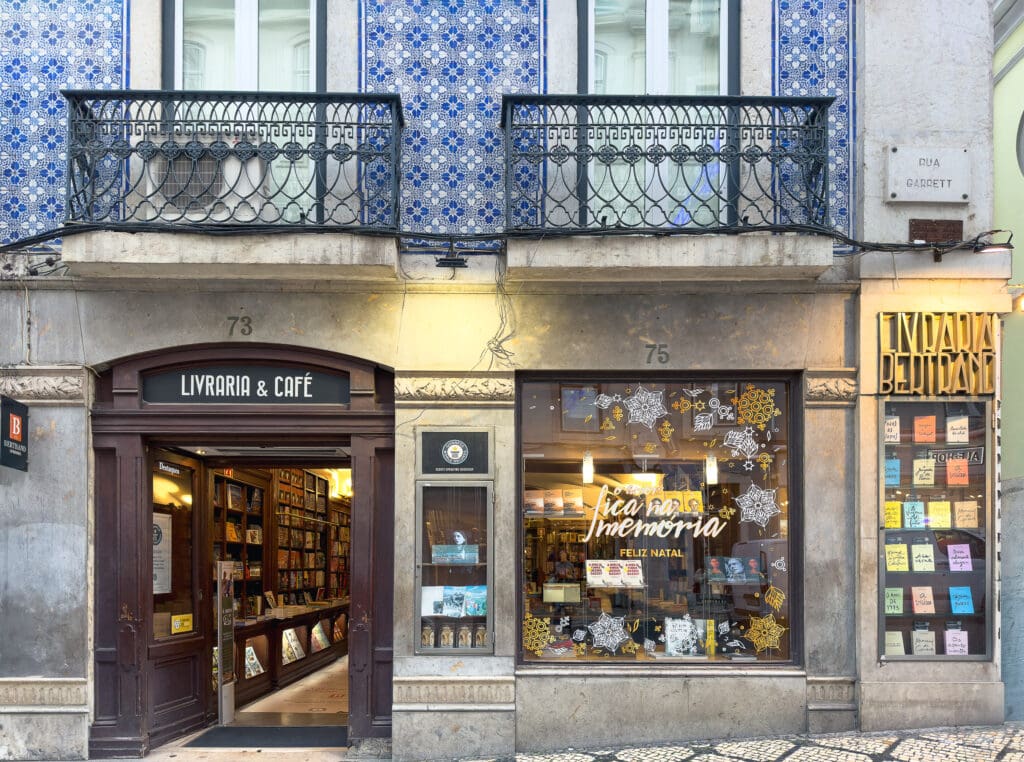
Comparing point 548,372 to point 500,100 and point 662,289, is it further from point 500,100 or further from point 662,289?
point 500,100

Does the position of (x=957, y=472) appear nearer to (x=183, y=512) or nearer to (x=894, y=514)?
(x=894, y=514)

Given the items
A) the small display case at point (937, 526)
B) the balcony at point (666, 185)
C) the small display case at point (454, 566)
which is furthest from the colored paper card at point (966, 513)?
the small display case at point (454, 566)

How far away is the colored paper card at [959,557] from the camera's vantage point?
788 cm

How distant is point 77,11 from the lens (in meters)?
8.01

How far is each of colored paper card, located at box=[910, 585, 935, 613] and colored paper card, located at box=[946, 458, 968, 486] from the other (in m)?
0.91

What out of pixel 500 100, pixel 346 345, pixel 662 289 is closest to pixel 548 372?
pixel 662 289

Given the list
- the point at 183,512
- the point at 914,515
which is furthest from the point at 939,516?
the point at 183,512

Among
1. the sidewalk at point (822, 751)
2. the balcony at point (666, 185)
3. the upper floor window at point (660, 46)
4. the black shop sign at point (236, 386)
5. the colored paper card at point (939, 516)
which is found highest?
the upper floor window at point (660, 46)

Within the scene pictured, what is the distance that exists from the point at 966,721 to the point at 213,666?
676 cm

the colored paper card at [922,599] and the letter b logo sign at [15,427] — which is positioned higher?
the letter b logo sign at [15,427]

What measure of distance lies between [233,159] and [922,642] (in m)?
6.99

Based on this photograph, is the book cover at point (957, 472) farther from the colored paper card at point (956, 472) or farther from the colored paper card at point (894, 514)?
the colored paper card at point (894, 514)

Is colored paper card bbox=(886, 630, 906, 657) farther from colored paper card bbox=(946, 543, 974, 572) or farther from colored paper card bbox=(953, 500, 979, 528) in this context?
colored paper card bbox=(953, 500, 979, 528)

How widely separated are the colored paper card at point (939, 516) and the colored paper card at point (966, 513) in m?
0.06
